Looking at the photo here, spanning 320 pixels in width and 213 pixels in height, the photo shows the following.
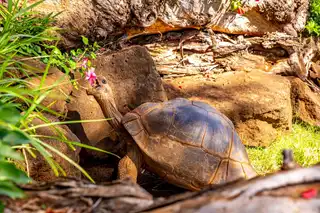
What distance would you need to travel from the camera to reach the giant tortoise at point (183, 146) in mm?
2789

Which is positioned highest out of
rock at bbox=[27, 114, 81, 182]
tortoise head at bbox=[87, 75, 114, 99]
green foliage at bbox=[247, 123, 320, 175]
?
tortoise head at bbox=[87, 75, 114, 99]

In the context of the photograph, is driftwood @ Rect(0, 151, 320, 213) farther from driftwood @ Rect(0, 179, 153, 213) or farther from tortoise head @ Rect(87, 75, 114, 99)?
tortoise head @ Rect(87, 75, 114, 99)

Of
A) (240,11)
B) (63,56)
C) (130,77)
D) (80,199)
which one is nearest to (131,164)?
(130,77)

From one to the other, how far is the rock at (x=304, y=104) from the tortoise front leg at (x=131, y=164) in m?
3.22

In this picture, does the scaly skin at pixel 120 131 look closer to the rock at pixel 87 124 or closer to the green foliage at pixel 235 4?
the rock at pixel 87 124

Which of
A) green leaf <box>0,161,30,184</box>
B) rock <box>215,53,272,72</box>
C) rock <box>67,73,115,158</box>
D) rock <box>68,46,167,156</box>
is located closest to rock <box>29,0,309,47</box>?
rock <box>215,53,272,72</box>

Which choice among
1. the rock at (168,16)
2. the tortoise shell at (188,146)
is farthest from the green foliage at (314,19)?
the tortoise shell at (188,146)

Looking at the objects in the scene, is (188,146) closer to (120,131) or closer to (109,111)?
(120,131)

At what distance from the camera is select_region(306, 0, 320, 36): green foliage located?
19.9 feet

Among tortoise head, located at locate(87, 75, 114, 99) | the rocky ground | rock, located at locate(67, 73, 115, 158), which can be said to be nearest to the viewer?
the rocky ground

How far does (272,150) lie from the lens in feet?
13.9

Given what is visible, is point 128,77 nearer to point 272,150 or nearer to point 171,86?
point 171,86

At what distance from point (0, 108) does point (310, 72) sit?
19.9 feet

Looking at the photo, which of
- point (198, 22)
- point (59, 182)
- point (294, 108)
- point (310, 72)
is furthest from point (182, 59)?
point (59, 182)
